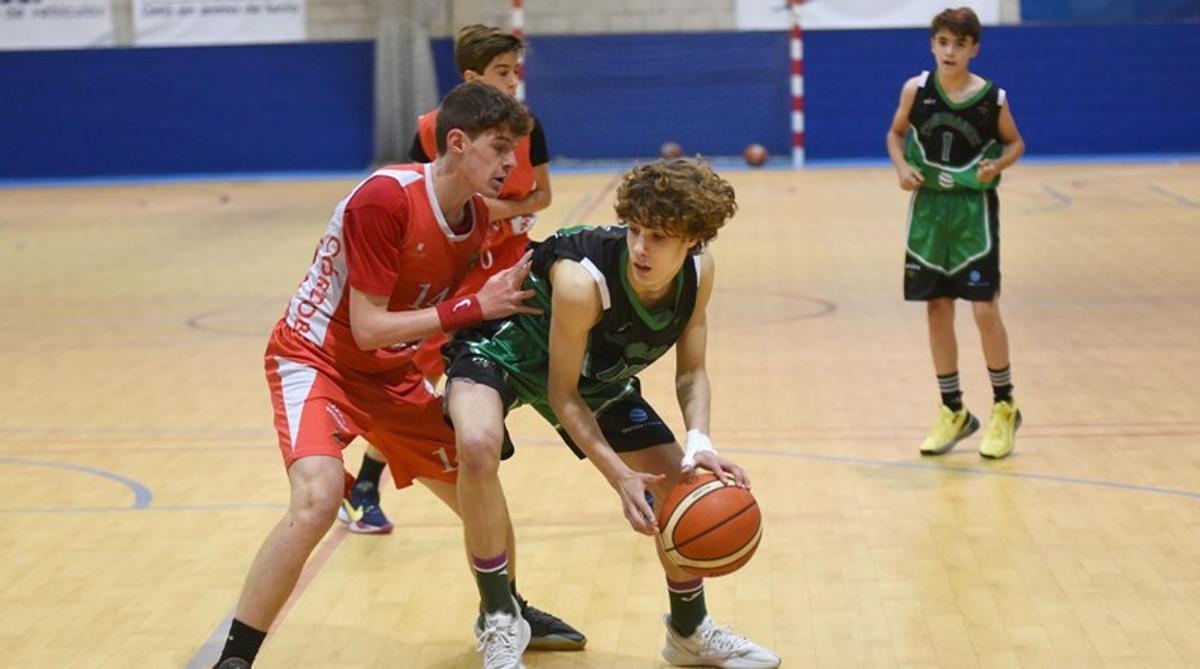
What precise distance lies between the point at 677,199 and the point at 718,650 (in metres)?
1.19

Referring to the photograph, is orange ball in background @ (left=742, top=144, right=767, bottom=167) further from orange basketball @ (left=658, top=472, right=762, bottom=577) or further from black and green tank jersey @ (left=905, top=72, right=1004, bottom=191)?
orange basketball @ (left=658, top=472, right=762, bottom=577)

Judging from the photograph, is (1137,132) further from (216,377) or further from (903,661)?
(903,661)

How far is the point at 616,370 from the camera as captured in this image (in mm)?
4227

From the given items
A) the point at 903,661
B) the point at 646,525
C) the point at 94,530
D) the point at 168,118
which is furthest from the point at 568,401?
the point at 168,118

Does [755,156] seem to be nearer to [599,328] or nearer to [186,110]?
[186,110]

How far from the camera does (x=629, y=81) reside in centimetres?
2119

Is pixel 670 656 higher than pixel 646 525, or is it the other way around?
pixel 646 525

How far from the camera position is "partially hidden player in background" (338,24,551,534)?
18.8ft

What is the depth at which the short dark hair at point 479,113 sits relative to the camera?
4227 millimetres

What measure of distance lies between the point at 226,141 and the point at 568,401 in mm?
18727

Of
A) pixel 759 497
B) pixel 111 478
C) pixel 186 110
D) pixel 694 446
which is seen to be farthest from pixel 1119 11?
pixel 694 446

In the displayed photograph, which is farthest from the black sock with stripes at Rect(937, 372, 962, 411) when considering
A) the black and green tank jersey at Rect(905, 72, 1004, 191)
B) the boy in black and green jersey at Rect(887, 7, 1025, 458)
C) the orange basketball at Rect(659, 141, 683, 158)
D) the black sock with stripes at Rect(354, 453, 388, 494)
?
the orange basketball at Rect(659, 141, 683, 158)

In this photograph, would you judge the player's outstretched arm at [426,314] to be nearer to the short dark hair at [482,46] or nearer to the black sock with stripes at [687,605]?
the black sock with stripes at [687,605]

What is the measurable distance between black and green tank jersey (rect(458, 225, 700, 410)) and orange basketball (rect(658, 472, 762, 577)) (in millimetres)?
363
